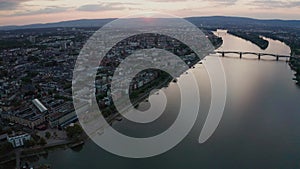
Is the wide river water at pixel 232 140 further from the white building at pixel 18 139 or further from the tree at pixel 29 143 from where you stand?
the white building at pixel 18 139

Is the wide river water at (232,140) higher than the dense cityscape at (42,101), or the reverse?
the dense cityscape at (42,101)

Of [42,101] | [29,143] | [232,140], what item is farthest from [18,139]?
[232,140]

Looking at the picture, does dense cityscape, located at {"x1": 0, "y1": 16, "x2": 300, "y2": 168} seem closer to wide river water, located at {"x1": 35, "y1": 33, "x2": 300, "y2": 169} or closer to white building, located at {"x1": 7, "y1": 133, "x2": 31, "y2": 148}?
white building, located at {"x1": 7, "y1": 133, "x2": 31, "y2": 148}

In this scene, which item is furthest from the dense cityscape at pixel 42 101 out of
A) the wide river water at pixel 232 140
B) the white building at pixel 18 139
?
the wide river water at pixel 232 140

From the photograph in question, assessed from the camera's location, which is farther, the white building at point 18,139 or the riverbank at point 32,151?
the white building at point 18,139

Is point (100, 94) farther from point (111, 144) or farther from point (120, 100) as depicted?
point (111, 144)

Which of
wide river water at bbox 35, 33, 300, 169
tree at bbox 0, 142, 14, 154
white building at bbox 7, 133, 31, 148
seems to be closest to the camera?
wide river water at bbox 35, 33, 300, 169

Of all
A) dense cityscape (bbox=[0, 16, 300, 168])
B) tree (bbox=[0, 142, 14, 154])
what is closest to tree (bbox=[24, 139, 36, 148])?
dense cityscape (bbox=[0, 16, 300, 168])

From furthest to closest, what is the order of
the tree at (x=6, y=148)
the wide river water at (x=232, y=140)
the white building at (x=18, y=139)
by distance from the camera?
the white building at (x=18, y=139)
the tree at (x=6, y=148)
the wide river water at (x=232, y=140)

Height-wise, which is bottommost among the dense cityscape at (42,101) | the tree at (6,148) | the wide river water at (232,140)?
the wide river water at (232,140)

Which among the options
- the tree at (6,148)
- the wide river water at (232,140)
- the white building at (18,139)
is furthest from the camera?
the white building at (18,139)
